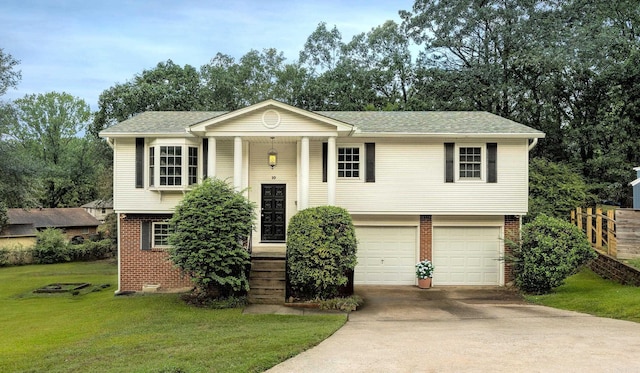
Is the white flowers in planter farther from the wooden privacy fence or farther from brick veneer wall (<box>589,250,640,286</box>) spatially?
the wooden privacy fence

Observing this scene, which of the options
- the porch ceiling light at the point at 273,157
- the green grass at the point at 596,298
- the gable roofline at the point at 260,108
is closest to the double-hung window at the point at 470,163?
the gable roofline at the point at 260,108

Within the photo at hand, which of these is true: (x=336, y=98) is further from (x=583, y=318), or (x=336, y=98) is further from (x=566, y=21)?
(x=583, y=318)

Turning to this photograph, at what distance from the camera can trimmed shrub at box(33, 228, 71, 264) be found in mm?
30609

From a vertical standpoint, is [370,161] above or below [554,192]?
above

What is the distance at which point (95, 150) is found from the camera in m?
31.8

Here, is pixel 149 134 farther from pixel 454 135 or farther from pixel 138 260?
pixel 454 135

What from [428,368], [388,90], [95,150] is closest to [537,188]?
[388,90]

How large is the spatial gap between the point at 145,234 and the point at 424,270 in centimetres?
888

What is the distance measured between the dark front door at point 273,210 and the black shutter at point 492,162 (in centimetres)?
653

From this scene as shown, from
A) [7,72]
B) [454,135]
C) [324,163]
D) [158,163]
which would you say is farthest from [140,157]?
[7,72]

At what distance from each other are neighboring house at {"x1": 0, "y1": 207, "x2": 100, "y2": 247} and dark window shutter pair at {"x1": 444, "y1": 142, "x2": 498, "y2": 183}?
1179 inches

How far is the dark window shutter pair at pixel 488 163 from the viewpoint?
1535 centimetres

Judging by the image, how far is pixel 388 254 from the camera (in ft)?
52.4

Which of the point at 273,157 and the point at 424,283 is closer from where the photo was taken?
the point at 273,157
